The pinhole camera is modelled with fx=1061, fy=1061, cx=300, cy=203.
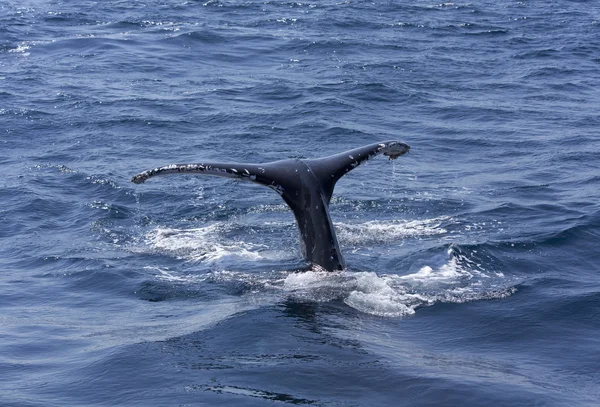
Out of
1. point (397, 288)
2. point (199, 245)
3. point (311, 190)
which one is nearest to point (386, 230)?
point (199, 245)

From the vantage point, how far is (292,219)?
15.6m

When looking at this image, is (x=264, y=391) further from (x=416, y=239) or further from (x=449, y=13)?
(x=449, y=13)

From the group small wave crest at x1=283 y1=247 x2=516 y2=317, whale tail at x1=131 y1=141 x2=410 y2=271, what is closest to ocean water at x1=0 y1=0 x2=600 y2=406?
small wave crest at x1=283 y1=247 x2=516 y2=317

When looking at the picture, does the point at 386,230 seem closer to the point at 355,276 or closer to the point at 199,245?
the point at 199,245

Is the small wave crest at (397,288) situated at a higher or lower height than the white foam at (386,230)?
higher

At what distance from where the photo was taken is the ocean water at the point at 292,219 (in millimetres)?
9523

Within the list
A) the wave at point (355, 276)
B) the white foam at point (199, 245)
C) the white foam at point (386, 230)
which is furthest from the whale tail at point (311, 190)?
the white foam at point (386, 230)

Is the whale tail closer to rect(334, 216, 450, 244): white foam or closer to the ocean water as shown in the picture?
the ocean water

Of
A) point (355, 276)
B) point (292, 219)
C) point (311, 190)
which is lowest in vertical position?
point (292, 219)

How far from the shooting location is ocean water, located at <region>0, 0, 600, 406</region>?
31.2ft

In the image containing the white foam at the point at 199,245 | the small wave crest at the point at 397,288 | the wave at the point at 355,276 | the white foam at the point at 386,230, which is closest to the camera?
the small wave crest at the point at 397,288

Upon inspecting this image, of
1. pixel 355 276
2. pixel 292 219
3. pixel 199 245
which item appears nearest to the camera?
pixel 355 276

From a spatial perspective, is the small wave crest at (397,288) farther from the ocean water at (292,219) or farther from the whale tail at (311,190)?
the whale tail at (311,190)

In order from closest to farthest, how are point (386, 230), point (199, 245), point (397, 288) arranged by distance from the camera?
point (397, 288) → point (199, 245) → point (386, 230)
